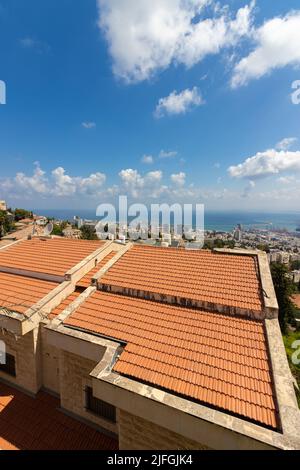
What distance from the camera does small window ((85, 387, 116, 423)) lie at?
7.45 meters

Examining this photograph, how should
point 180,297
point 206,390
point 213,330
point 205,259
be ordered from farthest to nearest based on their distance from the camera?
point 205,259 → point 180,297 → point 213,330 → point 206,390

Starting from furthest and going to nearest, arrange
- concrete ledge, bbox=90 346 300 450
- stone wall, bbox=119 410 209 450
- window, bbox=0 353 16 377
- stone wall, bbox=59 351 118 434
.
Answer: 1. window, bbox=0 353 16 377
2. stone wall, bbox=59 351 118 434
3. stone wall, bbox=119 410 209 450
4. concrete ledge, bbox=90 346 300 450

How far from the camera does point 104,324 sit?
7.20 metres

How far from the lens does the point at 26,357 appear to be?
28.8ft

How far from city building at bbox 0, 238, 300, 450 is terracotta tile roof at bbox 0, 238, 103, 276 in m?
0.15

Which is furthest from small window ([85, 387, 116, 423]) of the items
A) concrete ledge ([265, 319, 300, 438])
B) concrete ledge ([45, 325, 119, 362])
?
concrete ledge ([265, 319, 300, 438])

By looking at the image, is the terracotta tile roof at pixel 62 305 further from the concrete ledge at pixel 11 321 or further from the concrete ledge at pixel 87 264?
the concrete ledge at pixel 11 321

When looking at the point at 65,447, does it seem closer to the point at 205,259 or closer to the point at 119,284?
the point at 119,284

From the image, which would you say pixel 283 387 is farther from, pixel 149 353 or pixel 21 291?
pixel 21 291

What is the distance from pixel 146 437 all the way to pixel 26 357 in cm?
581

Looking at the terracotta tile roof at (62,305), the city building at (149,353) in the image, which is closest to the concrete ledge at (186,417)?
the city building at (149,353)

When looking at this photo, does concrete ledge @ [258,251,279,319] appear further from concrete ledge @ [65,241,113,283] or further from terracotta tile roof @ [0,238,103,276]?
terracotta tile roof @ [0,238,103,276]
